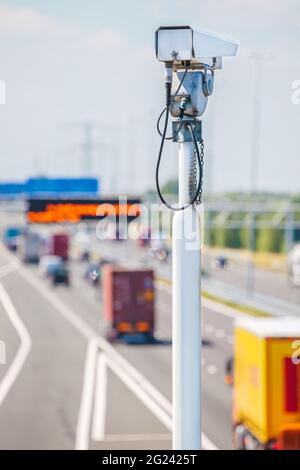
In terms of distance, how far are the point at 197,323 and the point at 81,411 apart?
24.4 metres

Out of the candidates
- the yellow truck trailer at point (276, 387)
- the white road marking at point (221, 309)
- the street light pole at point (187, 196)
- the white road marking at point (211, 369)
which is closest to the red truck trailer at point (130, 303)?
the white road marking at point (211, 369)

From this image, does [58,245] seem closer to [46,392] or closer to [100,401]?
[46,392]

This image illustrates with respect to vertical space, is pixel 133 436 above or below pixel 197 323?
below

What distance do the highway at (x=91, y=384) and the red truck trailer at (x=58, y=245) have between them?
3347cm

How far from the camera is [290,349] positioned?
19422mm

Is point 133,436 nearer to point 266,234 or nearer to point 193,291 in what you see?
point 193,291

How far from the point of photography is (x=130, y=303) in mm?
48344

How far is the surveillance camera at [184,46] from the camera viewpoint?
8.39 m

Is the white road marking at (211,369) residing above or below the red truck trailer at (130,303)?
below

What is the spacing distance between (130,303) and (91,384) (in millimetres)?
10659

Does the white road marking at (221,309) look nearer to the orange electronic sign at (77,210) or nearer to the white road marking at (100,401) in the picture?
the white road marking at (100,401)

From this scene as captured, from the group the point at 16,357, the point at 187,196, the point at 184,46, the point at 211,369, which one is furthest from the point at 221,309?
the point at 184,46

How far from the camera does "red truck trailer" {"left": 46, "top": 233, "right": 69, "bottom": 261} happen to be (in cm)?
10119
